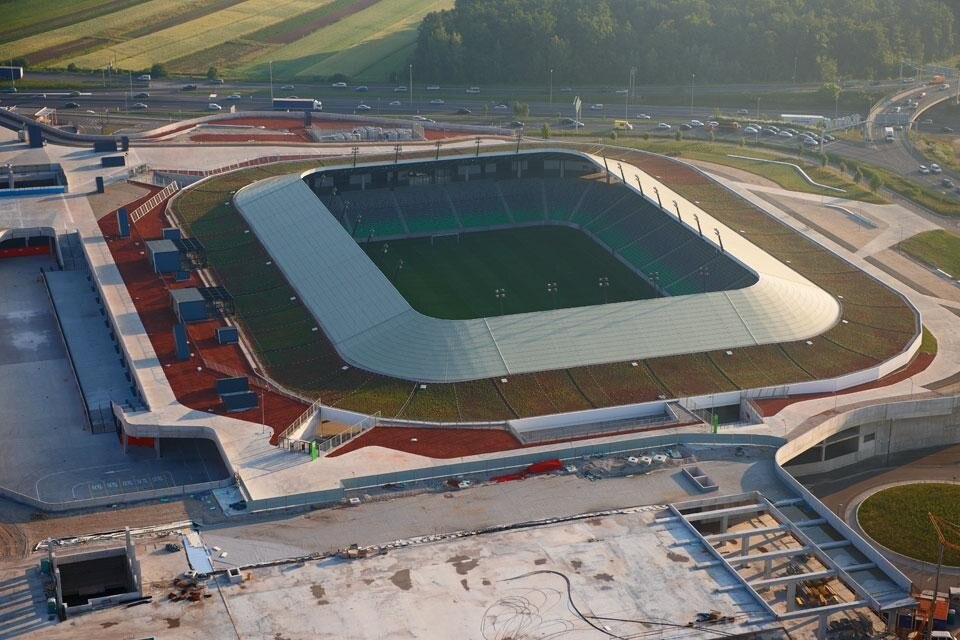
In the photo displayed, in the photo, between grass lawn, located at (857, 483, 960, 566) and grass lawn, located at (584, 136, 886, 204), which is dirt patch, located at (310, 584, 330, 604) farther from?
grass lawn, located at (584, 136, 886, 204)

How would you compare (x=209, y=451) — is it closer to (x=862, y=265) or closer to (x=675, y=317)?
(x=675, y=317)

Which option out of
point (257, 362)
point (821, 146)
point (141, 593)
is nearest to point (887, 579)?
point (141, 593)

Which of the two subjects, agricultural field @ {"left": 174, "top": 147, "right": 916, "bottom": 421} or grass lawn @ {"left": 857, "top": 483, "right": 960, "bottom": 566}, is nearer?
grass lawn @ {"left": 857, "top": 483, "right": 960, "bottom": 566}

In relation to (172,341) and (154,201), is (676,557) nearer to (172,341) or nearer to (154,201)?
(172,341)

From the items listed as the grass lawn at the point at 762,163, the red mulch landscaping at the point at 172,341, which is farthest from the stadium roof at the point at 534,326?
the grass lawn at the point at 762,163

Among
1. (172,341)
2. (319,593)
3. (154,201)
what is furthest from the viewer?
(154,201)

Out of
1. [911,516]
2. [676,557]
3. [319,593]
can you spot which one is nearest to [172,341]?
[319,593]

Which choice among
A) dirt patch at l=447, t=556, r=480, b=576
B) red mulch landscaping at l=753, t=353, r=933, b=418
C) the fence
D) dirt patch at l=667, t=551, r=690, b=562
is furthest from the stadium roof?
the fence
